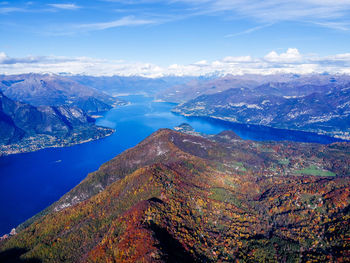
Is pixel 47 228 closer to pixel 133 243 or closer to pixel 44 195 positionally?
pixel 133 243

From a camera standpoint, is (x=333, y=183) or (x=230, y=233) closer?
(x=230, y=233)

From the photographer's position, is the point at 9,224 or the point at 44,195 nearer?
the point at 9,224

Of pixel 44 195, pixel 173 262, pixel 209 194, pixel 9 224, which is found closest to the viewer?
pixel 173 262

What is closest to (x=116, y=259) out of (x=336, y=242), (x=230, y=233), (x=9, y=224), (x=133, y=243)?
(x=133, y=243)

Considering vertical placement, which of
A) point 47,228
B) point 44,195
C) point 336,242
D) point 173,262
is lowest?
point 44,195

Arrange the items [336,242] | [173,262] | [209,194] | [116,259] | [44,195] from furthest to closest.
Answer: [44,195]
[209,194]
[336,242]
[116,259]
[173,262]

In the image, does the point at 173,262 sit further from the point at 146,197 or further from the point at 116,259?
the point at 146,197

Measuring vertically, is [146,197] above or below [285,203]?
above

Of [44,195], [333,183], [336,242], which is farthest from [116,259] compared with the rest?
[44,195]

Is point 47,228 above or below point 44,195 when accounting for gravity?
above
